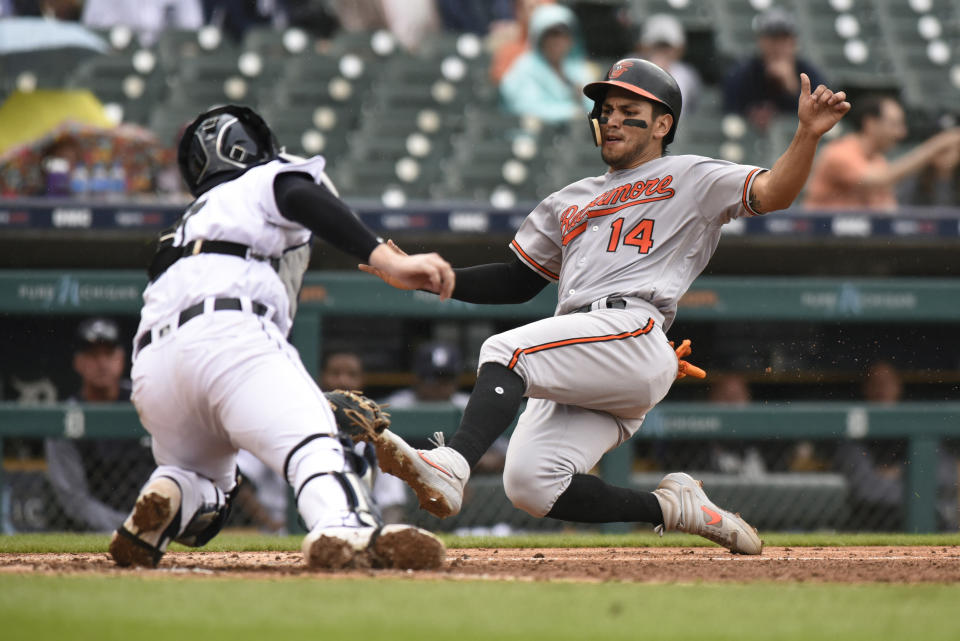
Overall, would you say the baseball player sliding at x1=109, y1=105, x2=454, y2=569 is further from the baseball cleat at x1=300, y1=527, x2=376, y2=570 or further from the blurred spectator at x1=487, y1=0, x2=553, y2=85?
the blurred spectator at x1=487, y1=0, x2=553, y2=85

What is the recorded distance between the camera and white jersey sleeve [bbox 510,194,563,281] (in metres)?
3.96

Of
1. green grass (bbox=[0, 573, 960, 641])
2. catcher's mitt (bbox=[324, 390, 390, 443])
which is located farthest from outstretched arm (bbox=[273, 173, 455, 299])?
green grass (bbox=[0, 573, 960, 641])

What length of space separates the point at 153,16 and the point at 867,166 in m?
5.19

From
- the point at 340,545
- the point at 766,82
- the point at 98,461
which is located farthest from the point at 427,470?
the point at 766,82

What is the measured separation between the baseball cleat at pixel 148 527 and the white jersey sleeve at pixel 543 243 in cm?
129

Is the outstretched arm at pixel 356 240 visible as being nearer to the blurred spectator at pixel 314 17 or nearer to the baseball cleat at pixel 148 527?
A: the baseball cleat at pixel 148 527

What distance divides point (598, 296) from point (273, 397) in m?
1.06

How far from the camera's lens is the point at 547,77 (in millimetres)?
8820

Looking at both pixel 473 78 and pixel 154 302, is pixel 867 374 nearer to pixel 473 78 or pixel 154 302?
pixel 473 78

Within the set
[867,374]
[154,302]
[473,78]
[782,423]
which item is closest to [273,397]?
[154,302]

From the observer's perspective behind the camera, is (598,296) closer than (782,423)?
Yes

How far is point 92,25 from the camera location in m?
9.27

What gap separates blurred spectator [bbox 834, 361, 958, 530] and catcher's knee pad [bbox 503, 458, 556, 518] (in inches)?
130

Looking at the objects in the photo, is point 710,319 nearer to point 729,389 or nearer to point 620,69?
point 729,389
